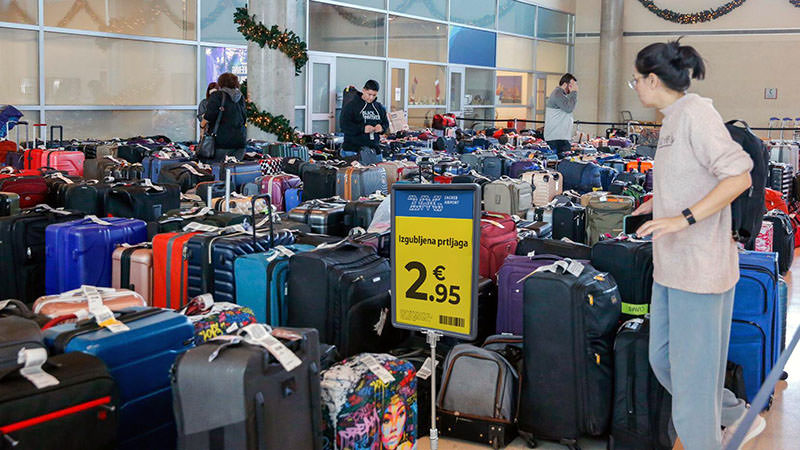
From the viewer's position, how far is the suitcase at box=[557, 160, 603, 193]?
9352 mm

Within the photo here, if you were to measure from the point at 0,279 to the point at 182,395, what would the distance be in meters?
2.89

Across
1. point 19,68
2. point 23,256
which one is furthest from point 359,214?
point 19,68

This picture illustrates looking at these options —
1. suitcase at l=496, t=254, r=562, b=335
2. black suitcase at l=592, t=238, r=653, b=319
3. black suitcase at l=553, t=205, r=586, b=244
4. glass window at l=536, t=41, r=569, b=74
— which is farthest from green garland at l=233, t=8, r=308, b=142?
glass window at l=536, t=41, r=569, b=74

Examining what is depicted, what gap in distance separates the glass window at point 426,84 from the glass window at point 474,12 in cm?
139

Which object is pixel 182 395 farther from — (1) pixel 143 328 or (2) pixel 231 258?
(2) pixel 231 258

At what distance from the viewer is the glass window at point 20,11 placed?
1107cm

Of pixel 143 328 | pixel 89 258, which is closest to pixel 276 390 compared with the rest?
pixel 143 328

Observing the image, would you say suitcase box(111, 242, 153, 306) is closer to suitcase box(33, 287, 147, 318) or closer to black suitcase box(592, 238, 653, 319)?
suitcase box(33, 287, 147, 318)

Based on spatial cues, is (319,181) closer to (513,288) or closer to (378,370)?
(513,288)

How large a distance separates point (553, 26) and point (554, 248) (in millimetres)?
22074

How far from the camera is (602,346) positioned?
374 cm

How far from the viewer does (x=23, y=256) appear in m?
4.95

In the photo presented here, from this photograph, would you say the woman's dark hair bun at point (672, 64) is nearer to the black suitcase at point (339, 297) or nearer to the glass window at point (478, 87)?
the black suitcase at point (339, 297)

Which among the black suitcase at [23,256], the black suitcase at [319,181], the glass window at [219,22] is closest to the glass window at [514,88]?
the glass window at [219,22]
